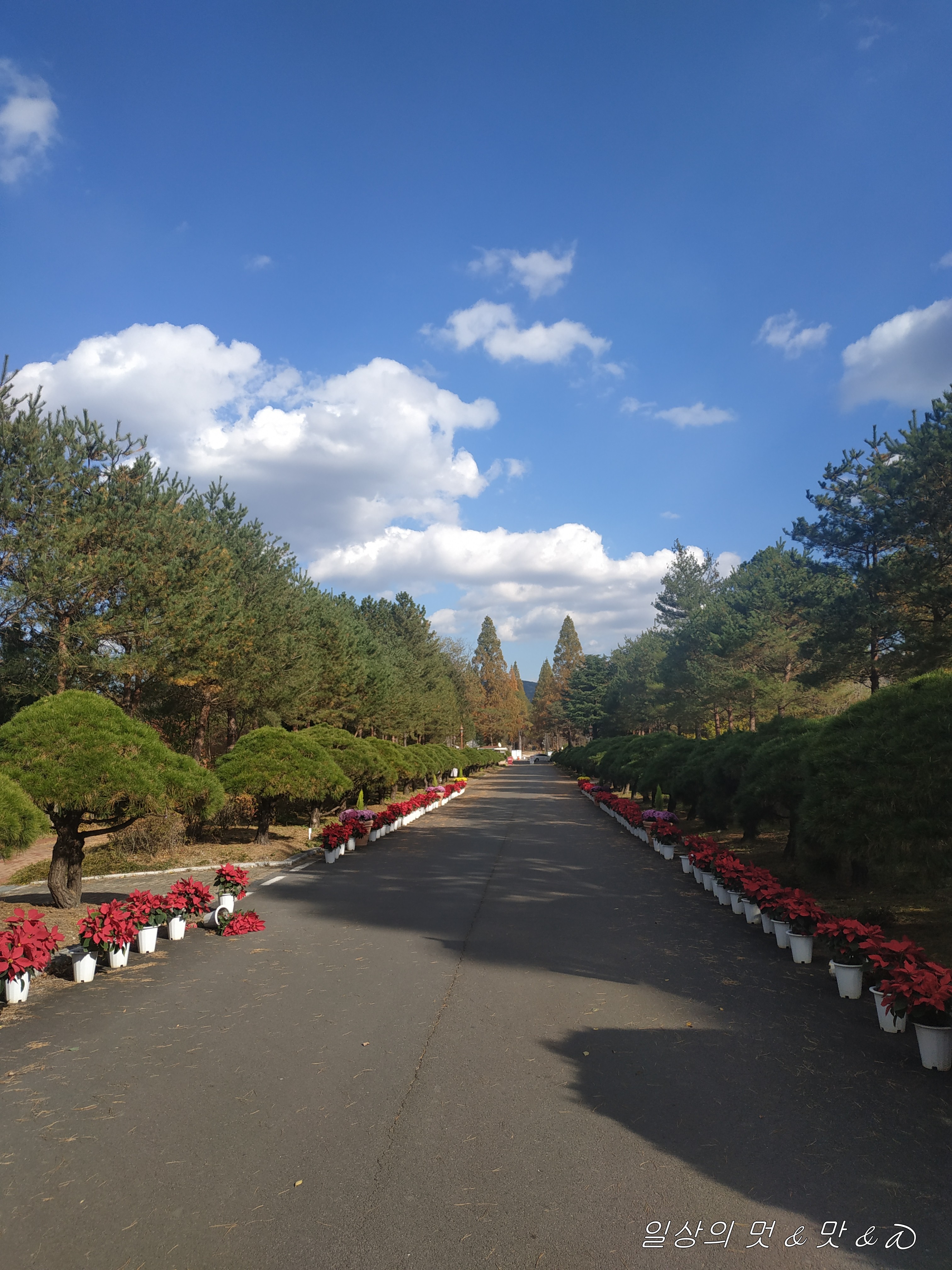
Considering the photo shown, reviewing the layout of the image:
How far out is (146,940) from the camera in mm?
7227

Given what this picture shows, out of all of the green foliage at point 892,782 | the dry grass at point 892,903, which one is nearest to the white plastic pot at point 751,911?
the dry grass at point 892,903

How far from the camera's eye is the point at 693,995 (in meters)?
5.88

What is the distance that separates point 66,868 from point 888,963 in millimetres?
9079

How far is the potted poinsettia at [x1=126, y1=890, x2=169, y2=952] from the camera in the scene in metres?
7.19

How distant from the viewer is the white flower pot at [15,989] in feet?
18.4

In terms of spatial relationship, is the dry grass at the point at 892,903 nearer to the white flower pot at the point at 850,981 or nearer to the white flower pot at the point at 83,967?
the white flower pot at the point at 850,981

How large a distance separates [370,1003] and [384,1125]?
2121 mm

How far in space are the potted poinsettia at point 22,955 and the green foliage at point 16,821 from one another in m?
0.87

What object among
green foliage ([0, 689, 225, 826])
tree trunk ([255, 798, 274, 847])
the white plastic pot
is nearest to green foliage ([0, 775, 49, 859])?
green foliage ([0, 689, 225, 826])

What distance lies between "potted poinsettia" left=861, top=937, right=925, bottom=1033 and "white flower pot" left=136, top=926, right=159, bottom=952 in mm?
6598

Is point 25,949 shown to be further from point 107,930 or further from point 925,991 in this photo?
point 925,991

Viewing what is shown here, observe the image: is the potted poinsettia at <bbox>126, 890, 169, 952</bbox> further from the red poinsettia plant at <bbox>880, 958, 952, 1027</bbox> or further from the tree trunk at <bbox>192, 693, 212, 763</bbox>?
the tree trunk at <bbox>192, 693, 212, 763</bbox>

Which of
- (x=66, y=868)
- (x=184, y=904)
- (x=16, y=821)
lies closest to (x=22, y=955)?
(x=16, y=821)

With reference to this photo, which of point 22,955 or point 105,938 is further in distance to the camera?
point 105,938
